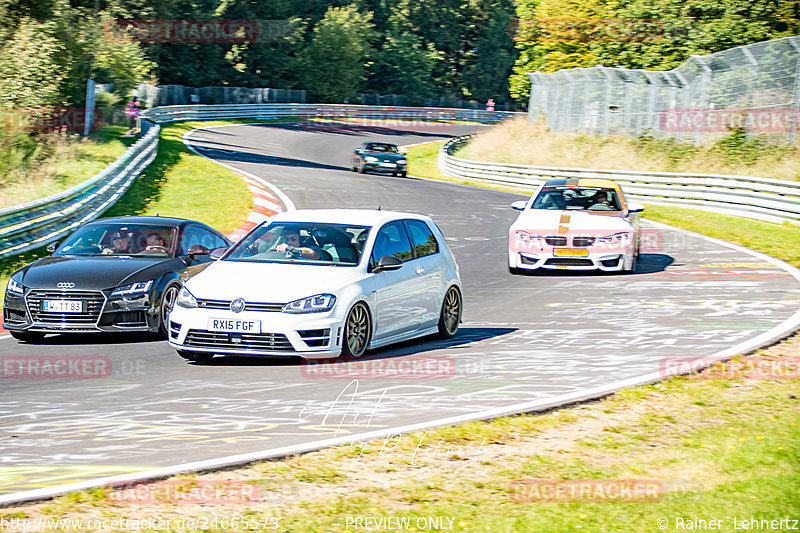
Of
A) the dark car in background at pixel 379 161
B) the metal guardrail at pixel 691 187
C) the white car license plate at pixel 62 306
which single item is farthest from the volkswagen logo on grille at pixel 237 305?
the dark car in background at pixel 379 161

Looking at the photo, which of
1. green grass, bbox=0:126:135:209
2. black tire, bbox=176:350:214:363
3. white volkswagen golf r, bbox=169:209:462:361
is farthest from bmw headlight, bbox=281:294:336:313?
green grass, bbox=0:126:135:209

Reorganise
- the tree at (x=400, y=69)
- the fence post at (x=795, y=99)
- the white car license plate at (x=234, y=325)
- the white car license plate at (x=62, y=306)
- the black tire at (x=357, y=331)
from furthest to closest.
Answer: the tree at (x=400, y=69), the fence post at (x=795, y=99), the white car license plate at (x=62, y=306), the black tire at (x=357, y=331), the white car license plate at (x=234, y=325)

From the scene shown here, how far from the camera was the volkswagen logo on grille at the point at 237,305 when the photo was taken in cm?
976

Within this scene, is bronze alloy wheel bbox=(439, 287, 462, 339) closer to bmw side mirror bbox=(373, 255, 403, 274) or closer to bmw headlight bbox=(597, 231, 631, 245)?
bmw side mirror bbox=(373, 255, 403, 274)

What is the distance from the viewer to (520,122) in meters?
50.8

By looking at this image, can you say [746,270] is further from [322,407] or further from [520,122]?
[520,122]

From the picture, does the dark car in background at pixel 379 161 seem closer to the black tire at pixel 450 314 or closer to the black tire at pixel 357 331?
the black tire at pixel 450 314

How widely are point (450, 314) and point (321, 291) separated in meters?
2.50

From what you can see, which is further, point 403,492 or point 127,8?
point 127,8

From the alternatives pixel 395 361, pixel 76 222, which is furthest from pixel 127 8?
pixel 395 361

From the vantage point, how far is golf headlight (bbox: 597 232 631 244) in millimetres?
16797

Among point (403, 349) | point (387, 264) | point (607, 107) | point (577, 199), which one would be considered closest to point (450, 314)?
point (403, 349)

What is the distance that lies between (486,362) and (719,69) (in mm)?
25635

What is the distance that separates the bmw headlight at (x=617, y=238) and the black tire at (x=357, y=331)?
7.36 meters
